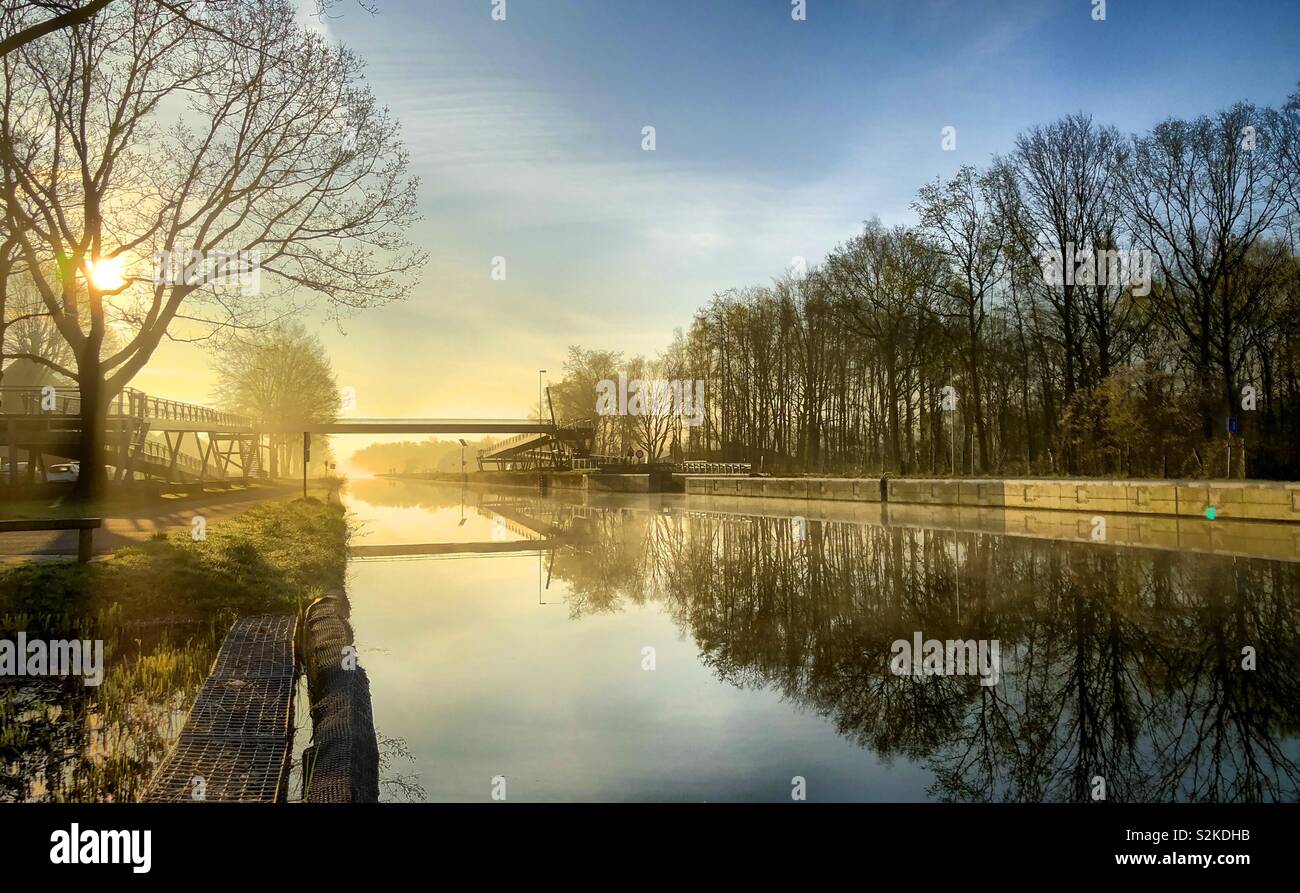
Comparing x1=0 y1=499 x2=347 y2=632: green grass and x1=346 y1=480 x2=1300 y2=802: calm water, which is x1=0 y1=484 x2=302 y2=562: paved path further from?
x1=346 y1=480 x2=1300 y2=802: calm water

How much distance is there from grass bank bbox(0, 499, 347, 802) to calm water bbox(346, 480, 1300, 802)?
4.76 ft

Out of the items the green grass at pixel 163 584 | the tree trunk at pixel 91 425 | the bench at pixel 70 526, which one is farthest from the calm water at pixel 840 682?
the tree trunk at pixel 91 425

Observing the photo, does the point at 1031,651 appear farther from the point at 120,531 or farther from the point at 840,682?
the point at 120,531

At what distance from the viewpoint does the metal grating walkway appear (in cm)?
476

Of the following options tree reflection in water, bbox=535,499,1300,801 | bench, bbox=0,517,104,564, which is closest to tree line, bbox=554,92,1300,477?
tree reflection in water, bbox=535,499,1300,801

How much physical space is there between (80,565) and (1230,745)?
1163 cm

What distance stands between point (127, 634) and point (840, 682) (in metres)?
7.04

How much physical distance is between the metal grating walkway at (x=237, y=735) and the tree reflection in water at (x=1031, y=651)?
3606 mm

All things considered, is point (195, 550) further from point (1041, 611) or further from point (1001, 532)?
point (1001, 532)

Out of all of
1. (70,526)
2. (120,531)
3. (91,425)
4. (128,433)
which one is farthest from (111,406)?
(70,526)

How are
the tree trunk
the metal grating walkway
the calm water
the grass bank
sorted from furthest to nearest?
the tree trunk
the grass bank
the calm water
the metal grating walkway

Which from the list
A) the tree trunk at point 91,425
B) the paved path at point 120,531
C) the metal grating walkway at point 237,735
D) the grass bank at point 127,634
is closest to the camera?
the metal grating walkway at point 237,735

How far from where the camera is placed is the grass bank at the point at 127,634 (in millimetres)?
5348

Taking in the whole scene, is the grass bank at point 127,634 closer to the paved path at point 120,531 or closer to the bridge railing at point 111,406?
the paved path at point 120,531
